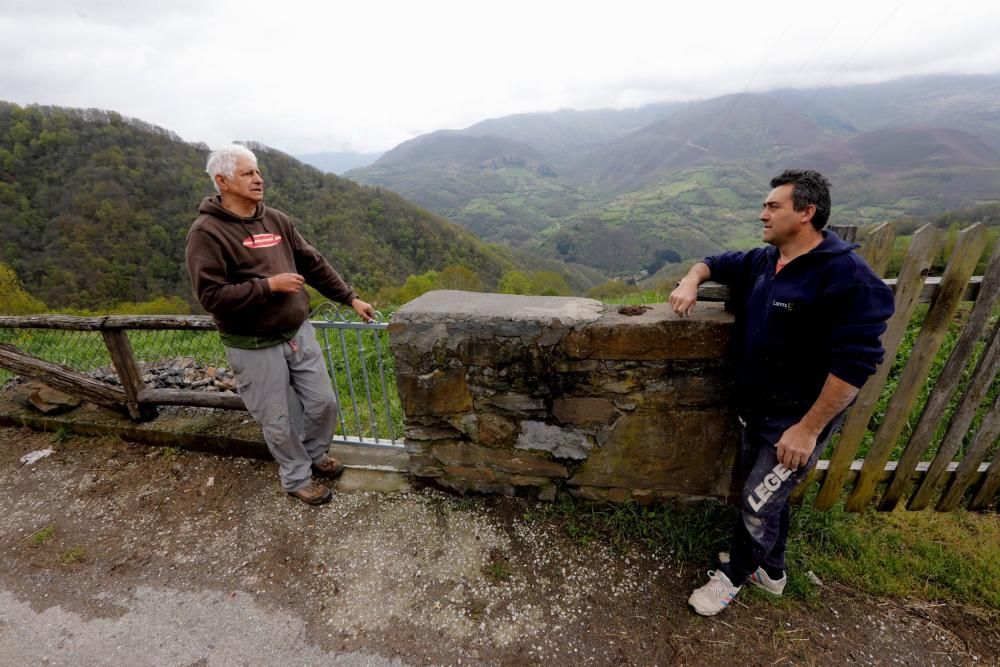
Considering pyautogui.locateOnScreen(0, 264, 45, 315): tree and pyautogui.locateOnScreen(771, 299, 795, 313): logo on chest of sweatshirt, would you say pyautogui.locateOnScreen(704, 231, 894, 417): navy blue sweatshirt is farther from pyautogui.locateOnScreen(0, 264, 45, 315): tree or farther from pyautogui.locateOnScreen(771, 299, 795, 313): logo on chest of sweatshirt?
pyautogui.locateOnScreen(0, 264, 45, 315): tree

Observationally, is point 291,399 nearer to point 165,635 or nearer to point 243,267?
point 243,267

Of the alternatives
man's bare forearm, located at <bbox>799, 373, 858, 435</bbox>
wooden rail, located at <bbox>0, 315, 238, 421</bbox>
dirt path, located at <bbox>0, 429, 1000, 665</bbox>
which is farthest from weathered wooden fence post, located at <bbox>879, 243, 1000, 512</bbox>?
wooden rail, located at <bbox>0, 315, 238, 421</bbox>

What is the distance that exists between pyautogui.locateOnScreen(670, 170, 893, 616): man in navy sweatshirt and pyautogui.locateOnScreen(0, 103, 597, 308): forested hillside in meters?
43.4

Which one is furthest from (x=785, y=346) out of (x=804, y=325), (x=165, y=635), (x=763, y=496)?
(x=165, y=635)

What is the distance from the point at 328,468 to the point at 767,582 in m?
2.62

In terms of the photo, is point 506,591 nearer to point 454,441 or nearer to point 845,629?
point 454,441

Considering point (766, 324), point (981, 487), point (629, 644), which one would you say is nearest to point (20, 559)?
point (629, 644)

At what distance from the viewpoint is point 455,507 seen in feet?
9.21

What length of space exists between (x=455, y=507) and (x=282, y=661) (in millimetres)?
1110

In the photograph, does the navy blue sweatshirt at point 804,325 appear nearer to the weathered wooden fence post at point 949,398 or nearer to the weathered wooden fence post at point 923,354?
the weathered wooden fence post at point 923,354

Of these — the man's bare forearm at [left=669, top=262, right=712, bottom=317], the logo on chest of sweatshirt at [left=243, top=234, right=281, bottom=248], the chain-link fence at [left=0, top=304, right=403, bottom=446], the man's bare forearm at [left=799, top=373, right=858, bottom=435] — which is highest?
the logo on chest of sweatshirt at [left=243, top=234, right=281, bottom=248]

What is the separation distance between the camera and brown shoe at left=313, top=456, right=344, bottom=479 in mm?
3092

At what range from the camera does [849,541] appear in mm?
2396

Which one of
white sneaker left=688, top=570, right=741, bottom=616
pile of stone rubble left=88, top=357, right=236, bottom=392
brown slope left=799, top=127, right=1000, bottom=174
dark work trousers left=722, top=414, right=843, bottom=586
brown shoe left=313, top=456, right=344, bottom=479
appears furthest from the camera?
brown slope left=799, top=127, right=1000, bottom=174
